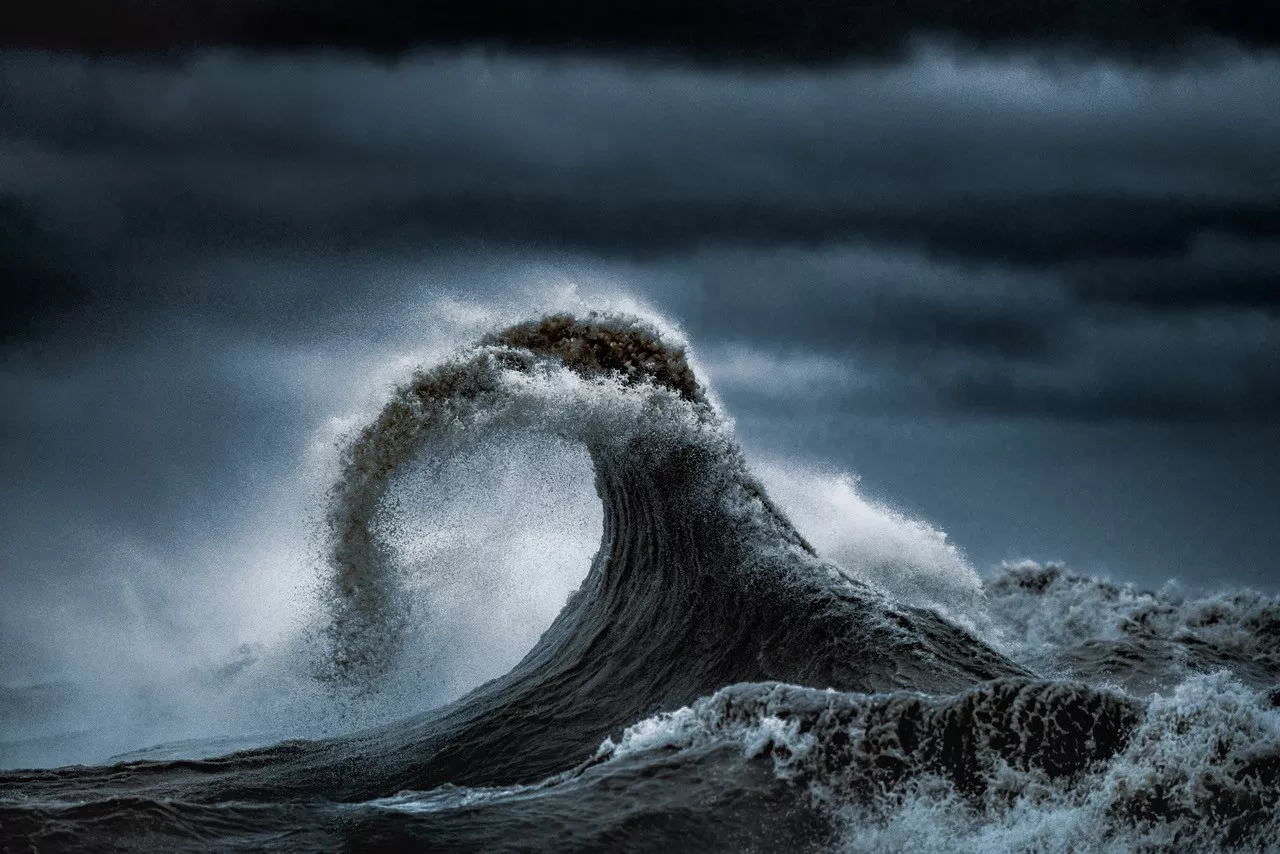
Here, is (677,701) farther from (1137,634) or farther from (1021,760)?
(1137,634)

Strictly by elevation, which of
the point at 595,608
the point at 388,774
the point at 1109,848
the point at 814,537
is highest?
the point at 814,537

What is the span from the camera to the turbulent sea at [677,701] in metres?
9.03

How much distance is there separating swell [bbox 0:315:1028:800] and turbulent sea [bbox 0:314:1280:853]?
0.04 metres

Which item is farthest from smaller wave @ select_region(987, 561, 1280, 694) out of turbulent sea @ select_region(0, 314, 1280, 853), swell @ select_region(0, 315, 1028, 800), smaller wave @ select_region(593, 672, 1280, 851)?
smaller wave @ select_region(593, 672, 1280, 851)

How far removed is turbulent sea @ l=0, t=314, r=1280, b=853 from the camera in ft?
29.6

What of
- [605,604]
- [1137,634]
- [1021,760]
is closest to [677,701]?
[605,604]

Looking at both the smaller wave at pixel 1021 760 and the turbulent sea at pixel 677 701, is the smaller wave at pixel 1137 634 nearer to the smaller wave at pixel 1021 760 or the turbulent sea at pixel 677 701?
the turbulent sea at pixel 677 701

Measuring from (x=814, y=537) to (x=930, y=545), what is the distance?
88.3 inches

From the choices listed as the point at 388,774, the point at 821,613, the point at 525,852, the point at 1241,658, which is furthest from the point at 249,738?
the point at 1241,658

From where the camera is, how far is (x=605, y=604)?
55.2 ft

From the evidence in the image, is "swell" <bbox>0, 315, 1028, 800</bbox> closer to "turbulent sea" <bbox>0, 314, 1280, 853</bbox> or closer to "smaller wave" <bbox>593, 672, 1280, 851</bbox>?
"turbulent sea" <bbox>0, 314, 1280, 853</bbox>

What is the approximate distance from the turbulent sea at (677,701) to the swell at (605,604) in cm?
4

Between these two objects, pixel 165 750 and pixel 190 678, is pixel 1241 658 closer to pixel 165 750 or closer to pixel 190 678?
pixel 165 750

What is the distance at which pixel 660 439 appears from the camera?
632 inches
